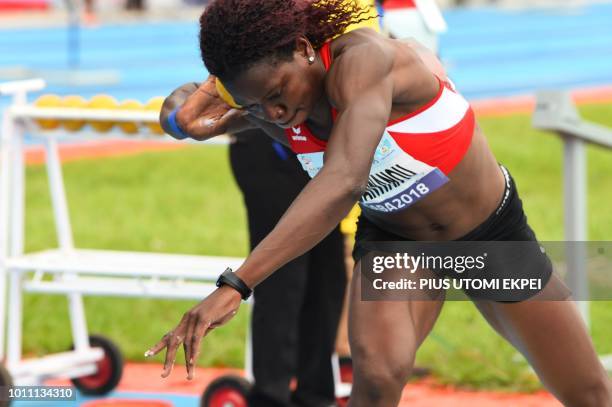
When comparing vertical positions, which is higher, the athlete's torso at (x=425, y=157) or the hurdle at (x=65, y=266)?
the athlete's torso at (x=425, y=157)

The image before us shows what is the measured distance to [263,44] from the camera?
330 centimetres

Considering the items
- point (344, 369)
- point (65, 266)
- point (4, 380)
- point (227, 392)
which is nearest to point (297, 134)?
point (227, 392)

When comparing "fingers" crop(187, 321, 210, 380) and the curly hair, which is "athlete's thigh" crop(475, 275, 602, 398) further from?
"fingers" crop(187, 321, 210, 380)

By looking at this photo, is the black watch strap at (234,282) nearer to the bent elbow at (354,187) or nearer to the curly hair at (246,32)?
the bent elbow at (354,187)

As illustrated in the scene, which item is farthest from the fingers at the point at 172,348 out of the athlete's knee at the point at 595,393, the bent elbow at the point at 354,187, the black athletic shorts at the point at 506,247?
the athlete's knee at the point at 595,393

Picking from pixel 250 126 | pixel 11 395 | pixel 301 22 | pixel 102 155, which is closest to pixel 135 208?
pixel 102 155

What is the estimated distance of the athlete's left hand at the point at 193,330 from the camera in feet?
A: 9.65

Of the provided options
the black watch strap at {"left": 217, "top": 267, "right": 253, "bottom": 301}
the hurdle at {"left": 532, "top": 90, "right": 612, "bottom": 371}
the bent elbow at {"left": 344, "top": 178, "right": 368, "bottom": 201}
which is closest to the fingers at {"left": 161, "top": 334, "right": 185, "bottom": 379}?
the black watch strap at {"left": 217, "top": 267, "right": 253, "bottom": 301}

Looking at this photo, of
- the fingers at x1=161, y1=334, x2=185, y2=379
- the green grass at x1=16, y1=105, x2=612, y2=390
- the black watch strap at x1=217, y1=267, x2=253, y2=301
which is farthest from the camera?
the green grass at x1=16, y1=105, x2=612, y2=390

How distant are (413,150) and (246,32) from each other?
0.69 metres

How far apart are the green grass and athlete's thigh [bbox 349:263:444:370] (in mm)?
2502

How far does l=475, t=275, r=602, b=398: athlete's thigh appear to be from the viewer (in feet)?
12.6

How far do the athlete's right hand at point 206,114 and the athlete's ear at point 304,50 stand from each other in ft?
1.80

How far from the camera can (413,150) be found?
371 centimetres
